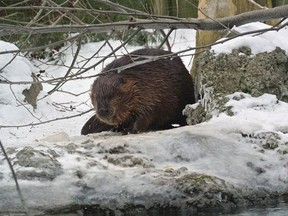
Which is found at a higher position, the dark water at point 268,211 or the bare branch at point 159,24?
the bare branch at point 159,24

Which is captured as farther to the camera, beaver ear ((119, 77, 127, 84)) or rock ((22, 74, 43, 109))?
rock ((22, 74, 43, 109))

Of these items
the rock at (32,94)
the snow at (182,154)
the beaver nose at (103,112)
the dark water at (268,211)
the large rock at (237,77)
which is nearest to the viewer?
the dark water at (268,211)

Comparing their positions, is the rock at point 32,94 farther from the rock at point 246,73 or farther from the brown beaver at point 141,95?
the rock at point 246,73

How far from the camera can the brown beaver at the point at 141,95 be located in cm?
650

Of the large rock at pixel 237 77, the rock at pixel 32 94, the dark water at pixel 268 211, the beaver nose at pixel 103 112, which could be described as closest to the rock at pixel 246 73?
the large rock at pixel 237 77

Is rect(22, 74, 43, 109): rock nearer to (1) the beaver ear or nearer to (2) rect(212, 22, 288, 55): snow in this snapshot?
(1) the beaver ear

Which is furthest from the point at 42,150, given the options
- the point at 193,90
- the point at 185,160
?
the point at 193,90

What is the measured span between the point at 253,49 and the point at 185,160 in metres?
1.55

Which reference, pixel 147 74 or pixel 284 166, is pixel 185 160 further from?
pixel 147 74

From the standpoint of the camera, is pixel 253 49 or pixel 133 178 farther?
pixel 253 49

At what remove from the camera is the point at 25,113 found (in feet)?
28.5

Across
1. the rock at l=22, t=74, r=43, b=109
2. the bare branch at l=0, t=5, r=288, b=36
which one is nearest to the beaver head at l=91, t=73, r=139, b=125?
the bare branch at l=0, t=5, r=288, b=36

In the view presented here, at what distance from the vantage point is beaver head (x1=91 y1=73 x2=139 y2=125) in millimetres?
6469

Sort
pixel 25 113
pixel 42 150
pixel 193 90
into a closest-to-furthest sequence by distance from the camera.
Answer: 1. pixel 42 150
2. pixel 193 90
3. pixel 25 113
